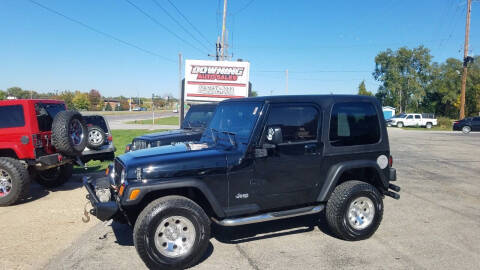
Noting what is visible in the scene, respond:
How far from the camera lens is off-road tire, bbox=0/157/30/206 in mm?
5770

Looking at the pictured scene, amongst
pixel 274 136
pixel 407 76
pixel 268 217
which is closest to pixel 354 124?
pixel 274 136

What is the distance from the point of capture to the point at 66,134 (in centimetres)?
622

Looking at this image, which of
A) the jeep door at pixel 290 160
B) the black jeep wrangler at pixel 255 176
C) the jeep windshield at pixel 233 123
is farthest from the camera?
the jeep windshield at pixel 233 123

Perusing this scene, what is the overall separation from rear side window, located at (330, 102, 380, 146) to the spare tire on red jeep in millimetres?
5050

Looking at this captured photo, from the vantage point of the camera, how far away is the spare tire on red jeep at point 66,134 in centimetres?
618

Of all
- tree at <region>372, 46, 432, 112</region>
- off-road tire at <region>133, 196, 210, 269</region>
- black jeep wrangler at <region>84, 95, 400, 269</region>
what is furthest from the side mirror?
tree at <region>372, 46, 432, 112</region>

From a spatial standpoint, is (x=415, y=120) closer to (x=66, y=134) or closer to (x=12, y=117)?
(x=66, y=134)

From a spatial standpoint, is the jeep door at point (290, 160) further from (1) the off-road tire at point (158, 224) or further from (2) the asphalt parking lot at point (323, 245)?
(1) the off-road tire at point (158, 224)

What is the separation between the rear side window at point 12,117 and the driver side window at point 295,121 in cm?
505

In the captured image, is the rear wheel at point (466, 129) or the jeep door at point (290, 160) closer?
the jeep door at point (290, 160)

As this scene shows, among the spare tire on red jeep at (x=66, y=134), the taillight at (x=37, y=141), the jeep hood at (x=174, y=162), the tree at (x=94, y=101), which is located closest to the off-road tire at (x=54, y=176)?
the spare tire on red jeep at (x=66, y=134)

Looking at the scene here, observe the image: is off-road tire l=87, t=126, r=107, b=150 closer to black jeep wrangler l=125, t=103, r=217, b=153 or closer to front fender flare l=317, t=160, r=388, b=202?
black jeep wrangler l=125, t=103, r=217, b=153

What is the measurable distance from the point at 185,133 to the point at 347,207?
178 inches

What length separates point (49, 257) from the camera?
3.87m
